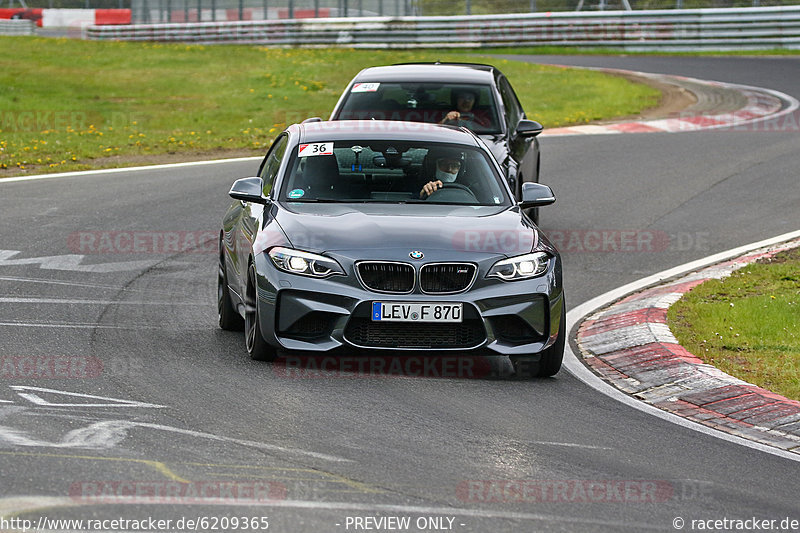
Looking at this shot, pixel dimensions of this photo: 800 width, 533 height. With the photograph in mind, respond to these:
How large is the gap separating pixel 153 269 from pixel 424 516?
6.74 m

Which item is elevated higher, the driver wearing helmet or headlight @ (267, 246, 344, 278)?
the driver wearing helmet

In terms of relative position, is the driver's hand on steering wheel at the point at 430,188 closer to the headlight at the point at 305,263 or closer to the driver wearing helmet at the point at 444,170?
the driver wearing helmet at the point at 444,170

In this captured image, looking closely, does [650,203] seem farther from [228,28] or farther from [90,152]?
[228,28]

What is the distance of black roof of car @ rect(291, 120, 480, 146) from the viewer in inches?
368

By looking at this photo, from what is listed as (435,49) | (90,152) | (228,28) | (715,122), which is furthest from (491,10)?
(90,152)

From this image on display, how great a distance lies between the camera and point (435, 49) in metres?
40.3

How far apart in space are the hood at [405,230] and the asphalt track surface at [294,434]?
80cm

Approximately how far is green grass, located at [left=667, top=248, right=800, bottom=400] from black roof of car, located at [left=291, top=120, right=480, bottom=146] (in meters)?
2.12

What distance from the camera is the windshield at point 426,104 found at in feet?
43.8

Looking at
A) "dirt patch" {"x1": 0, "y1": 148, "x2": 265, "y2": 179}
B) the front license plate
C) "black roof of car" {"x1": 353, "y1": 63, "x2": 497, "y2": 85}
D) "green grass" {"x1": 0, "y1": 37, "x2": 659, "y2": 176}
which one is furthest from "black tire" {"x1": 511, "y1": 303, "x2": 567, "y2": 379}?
"green grass" {"x1": 0, "y1": 37, "x2": 659, "y2": 176}

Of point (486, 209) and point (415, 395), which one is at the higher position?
point (486, 209)

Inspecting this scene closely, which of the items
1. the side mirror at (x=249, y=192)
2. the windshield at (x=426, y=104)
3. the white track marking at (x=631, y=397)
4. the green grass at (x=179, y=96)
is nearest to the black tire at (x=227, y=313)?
the side mirror at (x=249, y=192)

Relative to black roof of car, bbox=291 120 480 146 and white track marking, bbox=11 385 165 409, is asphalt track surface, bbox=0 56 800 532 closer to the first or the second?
white track marking, bbox=11 385 165 409

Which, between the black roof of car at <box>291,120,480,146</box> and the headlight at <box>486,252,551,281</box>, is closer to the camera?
the headlight at <box>486,252,551,281</box>
